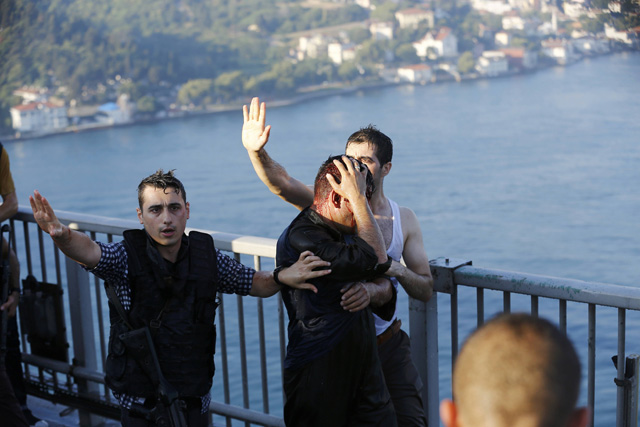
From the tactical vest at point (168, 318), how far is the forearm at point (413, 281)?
0.65 m

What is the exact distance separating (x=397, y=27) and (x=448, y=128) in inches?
469

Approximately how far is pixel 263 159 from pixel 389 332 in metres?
0.86

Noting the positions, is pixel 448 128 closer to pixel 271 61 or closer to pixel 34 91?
pixel 271 61

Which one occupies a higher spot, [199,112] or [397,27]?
[397,27]

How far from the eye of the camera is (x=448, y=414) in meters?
1.25

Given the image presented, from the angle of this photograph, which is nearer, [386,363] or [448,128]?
[386,363]

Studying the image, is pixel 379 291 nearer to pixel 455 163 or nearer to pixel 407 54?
pixel 407 54

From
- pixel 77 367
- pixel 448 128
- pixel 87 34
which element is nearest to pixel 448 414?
pixel 77 367

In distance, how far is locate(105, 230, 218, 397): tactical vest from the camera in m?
2.73

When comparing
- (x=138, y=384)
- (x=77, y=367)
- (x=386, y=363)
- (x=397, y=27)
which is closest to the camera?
(x=138, y=384)

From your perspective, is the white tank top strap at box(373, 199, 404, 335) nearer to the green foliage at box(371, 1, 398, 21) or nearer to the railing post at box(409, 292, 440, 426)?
the railing post at box(409, 292, 440, 426)

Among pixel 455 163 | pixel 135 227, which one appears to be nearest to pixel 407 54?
pixel 455 163

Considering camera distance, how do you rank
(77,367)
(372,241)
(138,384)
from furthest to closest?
1. (77,367)
2. (138,384)
3. (372,241)

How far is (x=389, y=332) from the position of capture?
9.73 ft
